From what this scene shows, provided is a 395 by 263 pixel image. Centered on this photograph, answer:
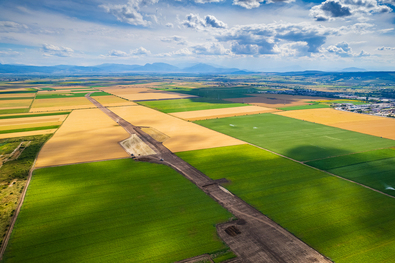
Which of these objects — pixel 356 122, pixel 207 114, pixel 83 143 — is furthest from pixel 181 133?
pixel 356 122

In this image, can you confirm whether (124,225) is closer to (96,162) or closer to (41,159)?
(96,162)

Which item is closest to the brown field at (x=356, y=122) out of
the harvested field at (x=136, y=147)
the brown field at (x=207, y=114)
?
the brown field at (x=207, y=114)

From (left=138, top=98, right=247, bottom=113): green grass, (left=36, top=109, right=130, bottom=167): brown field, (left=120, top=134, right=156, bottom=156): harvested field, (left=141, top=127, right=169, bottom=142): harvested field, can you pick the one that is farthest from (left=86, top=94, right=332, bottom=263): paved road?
(left=138, top=98, right=247, bottom=113): green grass

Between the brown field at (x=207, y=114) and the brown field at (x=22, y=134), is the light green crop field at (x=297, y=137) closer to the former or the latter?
the brown field at (x=207, y=114)

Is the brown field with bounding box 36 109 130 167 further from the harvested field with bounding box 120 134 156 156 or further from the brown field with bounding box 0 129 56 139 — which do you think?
the brown field with bounding box 0 129 56 139

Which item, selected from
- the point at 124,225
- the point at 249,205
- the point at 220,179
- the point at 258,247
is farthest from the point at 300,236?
the point at 124,225

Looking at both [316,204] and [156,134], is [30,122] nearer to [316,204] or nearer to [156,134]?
[156,134]
